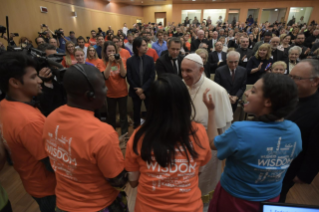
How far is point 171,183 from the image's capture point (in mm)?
863

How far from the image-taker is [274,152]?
0.93m

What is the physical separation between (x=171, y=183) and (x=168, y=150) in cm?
18

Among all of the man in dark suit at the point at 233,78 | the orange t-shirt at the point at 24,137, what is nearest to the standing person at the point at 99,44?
the man in dark suit at the point at 233,78

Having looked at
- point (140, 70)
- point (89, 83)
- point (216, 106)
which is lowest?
point (216, 106)

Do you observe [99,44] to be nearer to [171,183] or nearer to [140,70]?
[140,70]

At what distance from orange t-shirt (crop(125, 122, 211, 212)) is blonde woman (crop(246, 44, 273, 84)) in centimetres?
332

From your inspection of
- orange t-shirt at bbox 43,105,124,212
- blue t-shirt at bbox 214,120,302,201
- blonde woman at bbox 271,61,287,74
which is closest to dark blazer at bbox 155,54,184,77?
blonde woman at bbox 271,61,287,74

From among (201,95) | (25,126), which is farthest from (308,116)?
(25,126)

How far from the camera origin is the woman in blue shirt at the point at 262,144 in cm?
91

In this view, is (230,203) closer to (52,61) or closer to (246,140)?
(246,140)

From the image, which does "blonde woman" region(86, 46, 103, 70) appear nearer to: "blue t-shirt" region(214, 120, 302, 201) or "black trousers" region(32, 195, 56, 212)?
"black trousers" region(32, 195, 56, 212)

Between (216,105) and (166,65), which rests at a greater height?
(166,65)

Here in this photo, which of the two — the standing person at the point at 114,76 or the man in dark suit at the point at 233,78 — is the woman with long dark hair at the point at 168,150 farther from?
the man in dark suit at the point at 233,78

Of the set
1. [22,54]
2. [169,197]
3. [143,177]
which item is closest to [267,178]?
[169,197]
